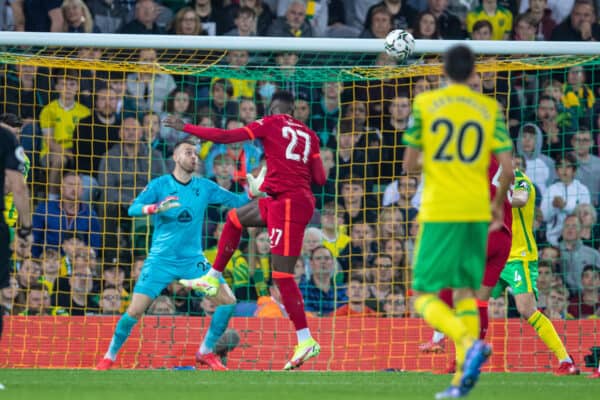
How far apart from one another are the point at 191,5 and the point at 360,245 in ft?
14.5

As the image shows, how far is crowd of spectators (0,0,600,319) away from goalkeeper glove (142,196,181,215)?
1.98 m

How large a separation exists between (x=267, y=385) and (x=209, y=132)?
254 cm

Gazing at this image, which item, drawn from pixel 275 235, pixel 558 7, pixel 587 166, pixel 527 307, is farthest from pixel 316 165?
pixel 558 7

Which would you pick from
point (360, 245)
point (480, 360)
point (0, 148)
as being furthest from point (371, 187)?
point (480, 360)

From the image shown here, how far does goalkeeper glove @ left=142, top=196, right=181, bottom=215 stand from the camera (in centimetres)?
1091

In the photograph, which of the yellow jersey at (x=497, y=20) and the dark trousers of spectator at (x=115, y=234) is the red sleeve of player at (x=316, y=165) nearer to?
the dark trousers of spectator at (x=115, y=234)

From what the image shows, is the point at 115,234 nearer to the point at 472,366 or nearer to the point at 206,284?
the point at 206,284

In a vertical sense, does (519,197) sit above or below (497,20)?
below

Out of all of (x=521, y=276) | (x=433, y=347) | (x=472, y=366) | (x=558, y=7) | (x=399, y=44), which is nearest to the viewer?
(x=472, y=366)

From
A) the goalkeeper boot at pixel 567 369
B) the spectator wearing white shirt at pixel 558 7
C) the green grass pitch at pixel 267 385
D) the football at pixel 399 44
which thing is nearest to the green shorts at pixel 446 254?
the green grass pitch at pixel 267 385

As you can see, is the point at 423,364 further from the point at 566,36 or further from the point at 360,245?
the point at 566,36

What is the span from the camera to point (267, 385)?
8961 mm

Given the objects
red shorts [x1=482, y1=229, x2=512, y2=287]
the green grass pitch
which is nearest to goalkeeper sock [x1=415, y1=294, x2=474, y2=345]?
the green grass pitch

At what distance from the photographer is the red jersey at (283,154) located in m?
10.6
